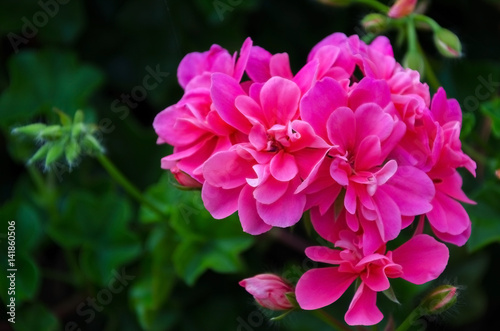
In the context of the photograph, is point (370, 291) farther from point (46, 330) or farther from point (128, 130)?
point (128, 130)

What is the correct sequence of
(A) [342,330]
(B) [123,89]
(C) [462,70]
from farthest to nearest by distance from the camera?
(B) [123,89] → (C) [462,70] → (A) [342,330]

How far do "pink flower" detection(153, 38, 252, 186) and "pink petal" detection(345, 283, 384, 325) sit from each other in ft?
0.83

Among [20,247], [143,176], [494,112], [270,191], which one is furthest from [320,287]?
[143,176]

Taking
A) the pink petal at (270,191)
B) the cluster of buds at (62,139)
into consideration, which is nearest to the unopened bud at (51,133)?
the cluster of buds at (62,139)

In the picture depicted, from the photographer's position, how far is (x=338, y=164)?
81cm

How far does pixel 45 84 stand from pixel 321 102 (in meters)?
1.03

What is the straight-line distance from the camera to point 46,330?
142cm

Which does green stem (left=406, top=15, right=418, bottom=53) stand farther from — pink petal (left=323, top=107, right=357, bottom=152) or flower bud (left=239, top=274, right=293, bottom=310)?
flower bud (left=239, top=274, right=293, bottom=310)

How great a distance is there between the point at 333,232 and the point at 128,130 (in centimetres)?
92

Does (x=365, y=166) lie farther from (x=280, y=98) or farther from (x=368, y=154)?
(x=280, y=98)

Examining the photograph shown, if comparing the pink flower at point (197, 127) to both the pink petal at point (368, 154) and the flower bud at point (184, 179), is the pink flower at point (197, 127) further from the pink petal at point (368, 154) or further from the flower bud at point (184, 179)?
the pink petal at point (368, 154)

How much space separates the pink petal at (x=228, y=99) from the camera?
0.85 meters

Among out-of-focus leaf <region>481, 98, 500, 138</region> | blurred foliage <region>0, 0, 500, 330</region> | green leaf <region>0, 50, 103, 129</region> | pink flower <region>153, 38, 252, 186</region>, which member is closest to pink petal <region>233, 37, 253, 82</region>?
pink flower <region>153, 38, 252, 186</region>

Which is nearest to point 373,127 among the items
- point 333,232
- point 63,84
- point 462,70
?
point 333,232
